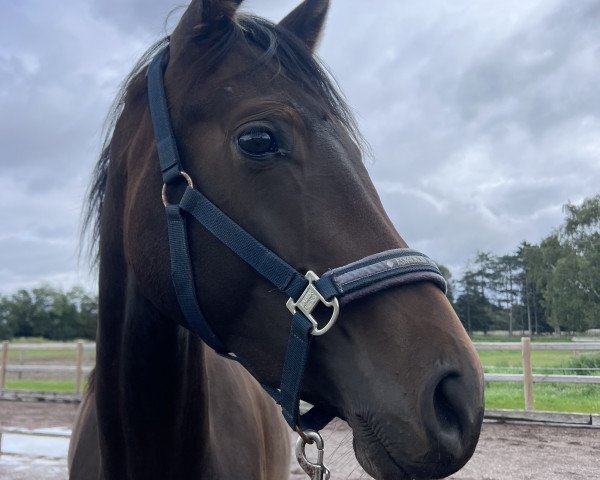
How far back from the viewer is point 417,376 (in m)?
1.31

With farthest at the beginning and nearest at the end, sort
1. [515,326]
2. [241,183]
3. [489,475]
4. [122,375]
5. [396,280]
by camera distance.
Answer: [515,326]
[489,475]
[122,375]
[241,183]
[396,280]

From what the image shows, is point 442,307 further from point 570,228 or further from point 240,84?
point 570,228

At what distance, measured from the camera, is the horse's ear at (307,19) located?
2.19 meters

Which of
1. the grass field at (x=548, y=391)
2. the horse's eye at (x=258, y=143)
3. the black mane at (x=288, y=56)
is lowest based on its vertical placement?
the grass field at (x=548, y=391)

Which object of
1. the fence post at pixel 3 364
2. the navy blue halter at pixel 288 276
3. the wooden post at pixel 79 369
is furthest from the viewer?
the fence post at pixel 3 364

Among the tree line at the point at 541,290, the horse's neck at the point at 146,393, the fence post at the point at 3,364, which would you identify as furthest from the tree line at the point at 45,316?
the horse's neck at the point at 146,393

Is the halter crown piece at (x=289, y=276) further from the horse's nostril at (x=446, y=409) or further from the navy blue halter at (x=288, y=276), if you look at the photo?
the horse's nostril at (x=446, y=409)

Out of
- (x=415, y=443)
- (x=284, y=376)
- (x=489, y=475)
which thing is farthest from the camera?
(x=489, y=475)

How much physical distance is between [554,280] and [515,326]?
1.52 m

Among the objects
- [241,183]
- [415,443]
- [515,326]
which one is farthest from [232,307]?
[515,326]

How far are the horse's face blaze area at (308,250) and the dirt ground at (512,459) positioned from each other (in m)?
3.59

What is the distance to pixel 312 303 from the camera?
1477 millimetres

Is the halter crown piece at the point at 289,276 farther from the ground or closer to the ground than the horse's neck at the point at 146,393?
farther from the ground

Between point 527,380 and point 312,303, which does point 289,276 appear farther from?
point 527,380
